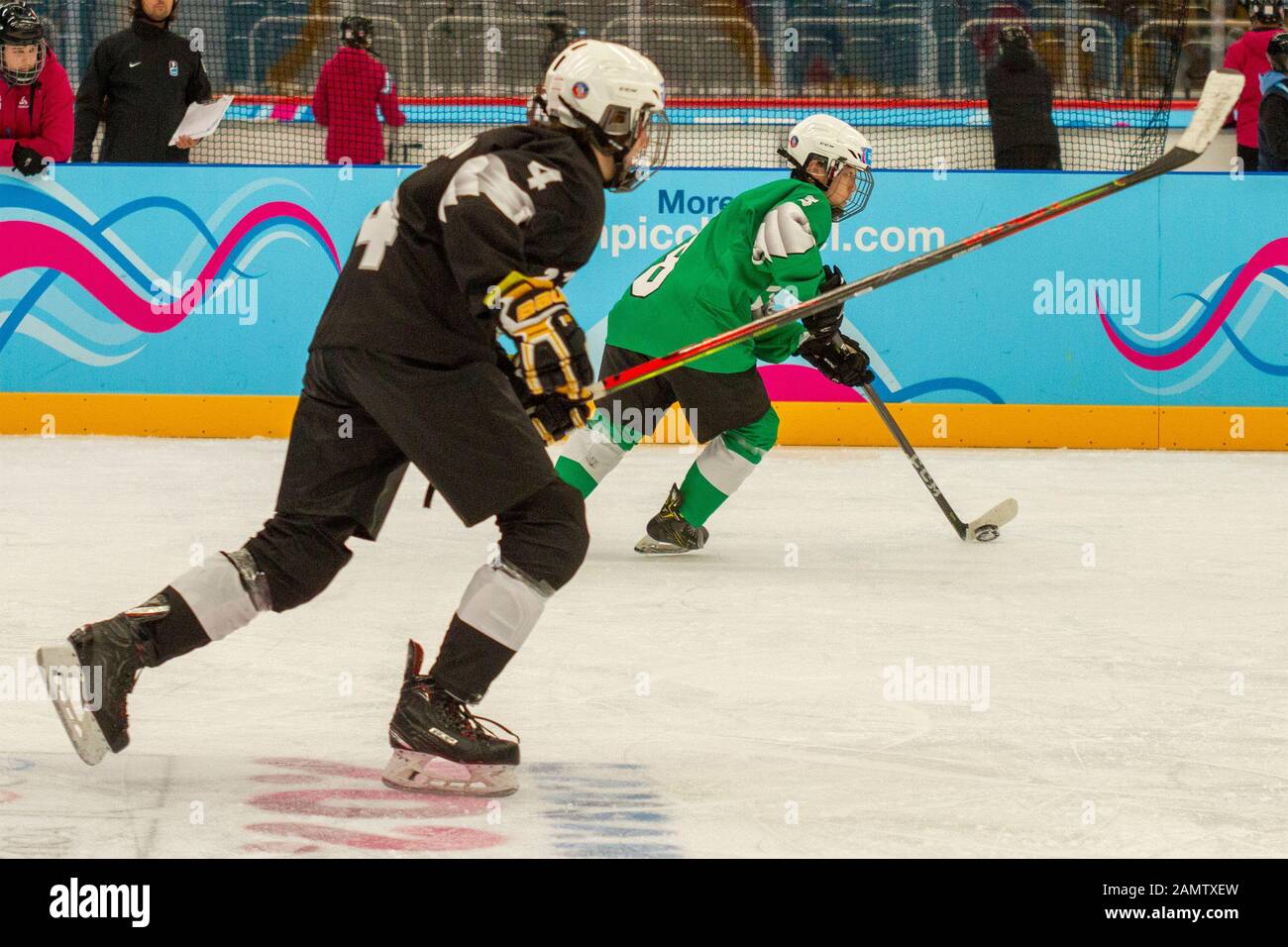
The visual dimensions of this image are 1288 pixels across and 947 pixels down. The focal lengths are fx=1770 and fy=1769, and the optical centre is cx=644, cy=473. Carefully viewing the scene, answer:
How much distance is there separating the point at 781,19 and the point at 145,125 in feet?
13.9

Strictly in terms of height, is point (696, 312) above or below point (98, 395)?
above

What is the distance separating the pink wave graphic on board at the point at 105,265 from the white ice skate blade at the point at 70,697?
471cm

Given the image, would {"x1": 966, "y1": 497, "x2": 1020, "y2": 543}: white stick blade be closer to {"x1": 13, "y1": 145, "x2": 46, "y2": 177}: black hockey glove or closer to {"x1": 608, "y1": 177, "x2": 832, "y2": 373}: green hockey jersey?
{"x1": 608, "y1": 177, "x2": 832, "y2": 373}: green hockey jersey

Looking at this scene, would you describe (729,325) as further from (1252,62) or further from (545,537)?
(1252,62)

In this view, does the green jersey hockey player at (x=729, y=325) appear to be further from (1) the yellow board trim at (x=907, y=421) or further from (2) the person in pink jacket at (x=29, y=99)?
(2) the person in pink jacket at (x=29, y=99)

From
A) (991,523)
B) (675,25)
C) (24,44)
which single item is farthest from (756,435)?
(675,25)

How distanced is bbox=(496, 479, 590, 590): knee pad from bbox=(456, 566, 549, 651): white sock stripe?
30 millimetres

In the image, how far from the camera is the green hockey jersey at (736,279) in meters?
4.81

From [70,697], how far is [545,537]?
80cm

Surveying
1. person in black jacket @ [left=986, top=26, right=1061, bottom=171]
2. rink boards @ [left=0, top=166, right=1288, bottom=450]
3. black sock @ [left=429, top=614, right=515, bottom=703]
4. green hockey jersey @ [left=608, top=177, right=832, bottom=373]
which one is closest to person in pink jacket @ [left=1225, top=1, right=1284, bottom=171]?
person in black jacket @ [left=986, top=26, right=1061, bottom=171]

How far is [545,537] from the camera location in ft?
9.35
